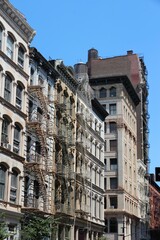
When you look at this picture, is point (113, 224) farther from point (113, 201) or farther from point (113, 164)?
point (113, 164)

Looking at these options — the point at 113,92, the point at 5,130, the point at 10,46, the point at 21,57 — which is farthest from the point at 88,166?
the point at 113,92

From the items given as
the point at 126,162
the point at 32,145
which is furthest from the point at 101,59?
the point at 32,145

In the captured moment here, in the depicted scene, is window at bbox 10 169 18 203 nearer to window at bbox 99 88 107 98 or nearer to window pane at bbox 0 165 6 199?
window pane at bbox 0 165 6 199

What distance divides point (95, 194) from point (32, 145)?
22.1m

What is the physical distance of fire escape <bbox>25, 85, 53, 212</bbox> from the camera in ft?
124

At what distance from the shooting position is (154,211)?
118875 millimetres

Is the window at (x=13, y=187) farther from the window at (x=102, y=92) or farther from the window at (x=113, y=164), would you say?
the window at (x=102, y=92)

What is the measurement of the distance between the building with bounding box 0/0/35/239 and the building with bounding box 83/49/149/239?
41673 mm

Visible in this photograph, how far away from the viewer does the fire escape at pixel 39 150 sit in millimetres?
37656

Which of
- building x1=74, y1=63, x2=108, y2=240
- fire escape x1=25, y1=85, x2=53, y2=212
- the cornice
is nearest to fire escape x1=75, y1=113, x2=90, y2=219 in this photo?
building x1=74, y1=63, x2=108, y2=240

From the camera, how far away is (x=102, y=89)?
3219 inches

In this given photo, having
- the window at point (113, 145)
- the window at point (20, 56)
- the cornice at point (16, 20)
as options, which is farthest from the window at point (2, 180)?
the window at point (113, 145)

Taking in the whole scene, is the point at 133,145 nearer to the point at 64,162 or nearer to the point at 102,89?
the point at 102,89

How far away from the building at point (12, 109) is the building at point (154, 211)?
77671 millimetres
